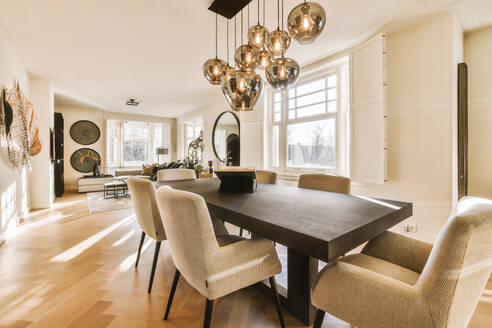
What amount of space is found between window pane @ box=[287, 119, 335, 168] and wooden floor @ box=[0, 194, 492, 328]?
2.18m

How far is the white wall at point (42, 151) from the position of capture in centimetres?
423

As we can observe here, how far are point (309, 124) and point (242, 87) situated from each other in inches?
94.0

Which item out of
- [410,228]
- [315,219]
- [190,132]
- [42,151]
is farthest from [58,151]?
[410,228]

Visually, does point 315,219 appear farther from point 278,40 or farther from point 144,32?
point 144,32

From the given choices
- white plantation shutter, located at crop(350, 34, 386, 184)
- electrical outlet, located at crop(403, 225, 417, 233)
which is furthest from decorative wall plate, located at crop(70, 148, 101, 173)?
electrical outlet, located at crop(403, 225, 417, 233)

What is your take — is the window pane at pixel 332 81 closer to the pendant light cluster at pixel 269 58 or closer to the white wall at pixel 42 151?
the pendant light cluster at pixel 269 58

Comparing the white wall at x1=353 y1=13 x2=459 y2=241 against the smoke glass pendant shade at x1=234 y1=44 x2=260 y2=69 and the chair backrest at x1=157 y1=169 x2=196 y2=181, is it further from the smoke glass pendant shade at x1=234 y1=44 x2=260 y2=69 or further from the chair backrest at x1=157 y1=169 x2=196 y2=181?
the chair backrest at x1=157 y1=169 x2=196 y2=181

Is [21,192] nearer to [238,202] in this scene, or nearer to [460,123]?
[238,202]

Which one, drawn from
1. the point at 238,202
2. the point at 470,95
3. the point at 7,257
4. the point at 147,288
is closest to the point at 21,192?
the point at 7,257

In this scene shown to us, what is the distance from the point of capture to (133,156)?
8.53 meters

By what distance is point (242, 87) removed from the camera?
5.13 ft

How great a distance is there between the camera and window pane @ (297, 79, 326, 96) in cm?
353

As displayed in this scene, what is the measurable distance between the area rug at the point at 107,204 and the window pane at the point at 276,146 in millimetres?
3055

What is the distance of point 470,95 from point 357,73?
48.3 inches
